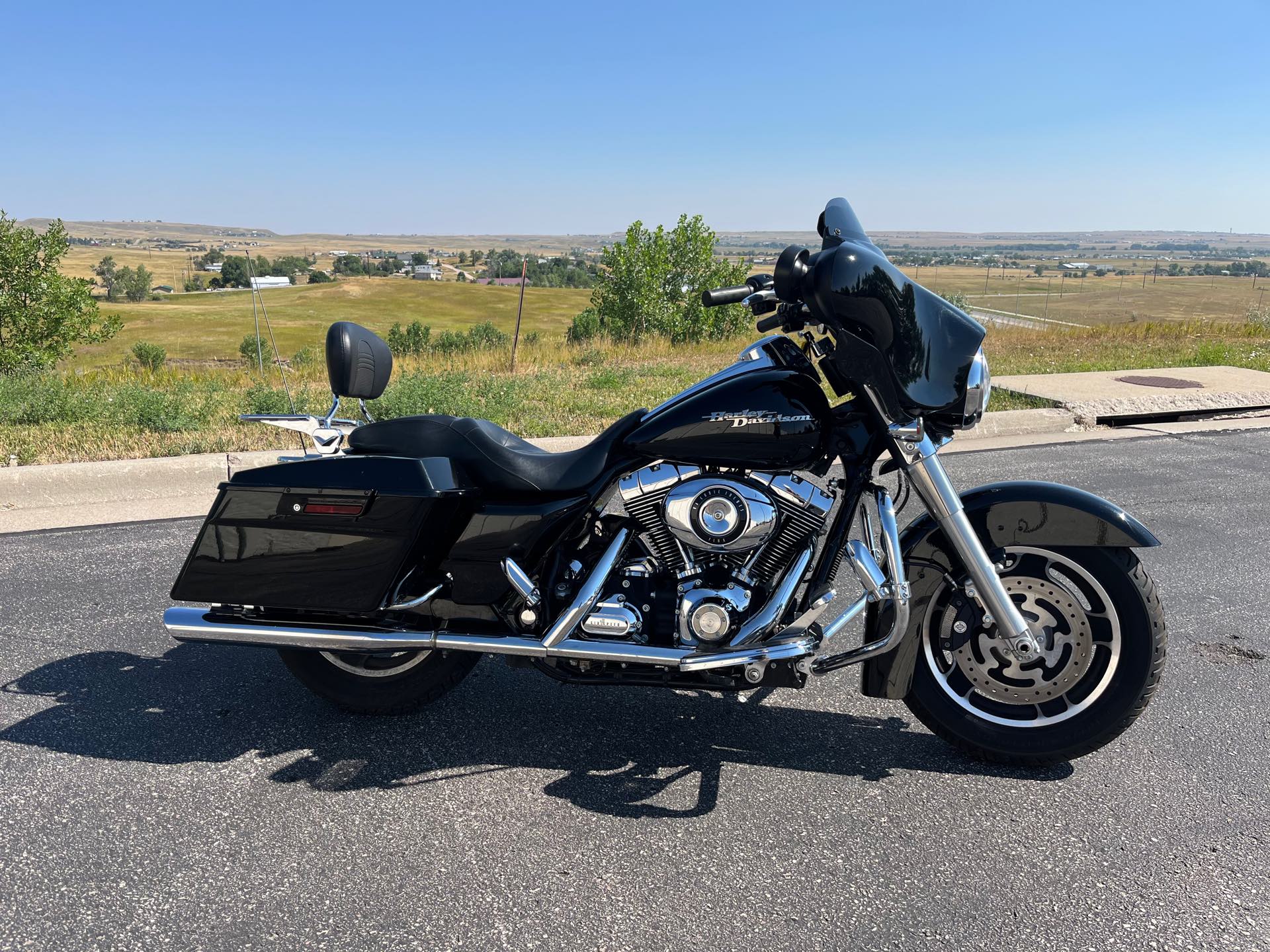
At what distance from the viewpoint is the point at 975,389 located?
285 centimetres

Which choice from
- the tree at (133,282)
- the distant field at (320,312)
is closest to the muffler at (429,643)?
the distant field at (320,312)

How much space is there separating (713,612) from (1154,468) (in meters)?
5.85

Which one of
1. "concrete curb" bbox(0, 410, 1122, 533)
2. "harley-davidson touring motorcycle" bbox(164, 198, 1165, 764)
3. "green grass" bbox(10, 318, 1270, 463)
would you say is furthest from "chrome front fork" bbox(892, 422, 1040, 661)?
"green grass" bbox(10, 318, 1270, 463)

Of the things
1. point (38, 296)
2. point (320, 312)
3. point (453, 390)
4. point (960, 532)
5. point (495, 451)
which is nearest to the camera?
point (960, 532)

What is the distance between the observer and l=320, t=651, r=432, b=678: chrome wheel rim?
3.49 m

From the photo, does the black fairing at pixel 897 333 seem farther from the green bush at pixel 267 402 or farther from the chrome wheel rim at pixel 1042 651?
the green bush at pixel 267 402

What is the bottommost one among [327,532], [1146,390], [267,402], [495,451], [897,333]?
[267,402]

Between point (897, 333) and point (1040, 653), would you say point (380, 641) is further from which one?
point (1040, 653)

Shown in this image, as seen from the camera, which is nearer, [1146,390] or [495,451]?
[495,451]

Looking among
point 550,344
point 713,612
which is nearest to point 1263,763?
point 713,612

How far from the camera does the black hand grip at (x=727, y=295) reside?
10.1 ft

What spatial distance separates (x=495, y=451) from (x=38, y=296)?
19376 millimetres

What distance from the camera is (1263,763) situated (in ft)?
10.5

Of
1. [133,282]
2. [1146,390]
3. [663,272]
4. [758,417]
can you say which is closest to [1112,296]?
[663,272]
